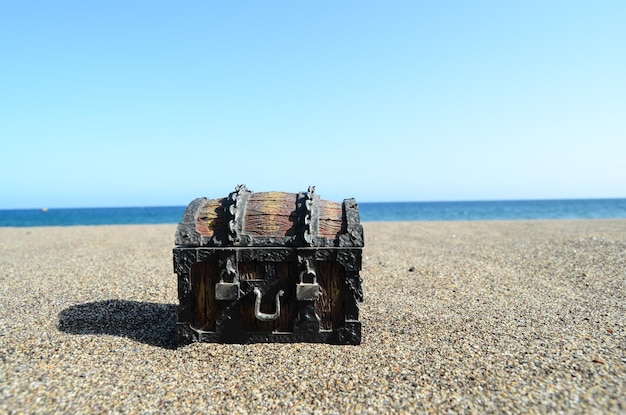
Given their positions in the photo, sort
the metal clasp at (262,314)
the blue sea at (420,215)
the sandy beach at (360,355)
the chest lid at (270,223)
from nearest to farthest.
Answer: the sandy beach at (360,355) < the metal clasp at (262,314) < the chest lid at (270,223) < the blue sea at (420,215)

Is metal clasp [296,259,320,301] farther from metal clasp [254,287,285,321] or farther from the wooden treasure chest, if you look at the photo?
metal clasp [254,287,285,321]

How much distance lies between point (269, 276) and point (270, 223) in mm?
549

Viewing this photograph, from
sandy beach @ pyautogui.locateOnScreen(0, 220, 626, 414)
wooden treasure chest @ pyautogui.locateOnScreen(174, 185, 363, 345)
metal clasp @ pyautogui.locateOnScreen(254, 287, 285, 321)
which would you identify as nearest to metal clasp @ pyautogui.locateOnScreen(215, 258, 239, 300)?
wooden treasure chest @ pyautogui.locateOnScreen(174, 185, 363, 345)

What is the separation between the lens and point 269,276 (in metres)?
4.28

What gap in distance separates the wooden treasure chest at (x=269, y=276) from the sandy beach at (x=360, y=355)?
0.65ft

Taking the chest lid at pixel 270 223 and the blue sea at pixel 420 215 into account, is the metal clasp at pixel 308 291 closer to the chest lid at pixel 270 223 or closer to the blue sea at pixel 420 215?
the chest lid at pixel 270 223

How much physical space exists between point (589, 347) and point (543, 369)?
0.92 m

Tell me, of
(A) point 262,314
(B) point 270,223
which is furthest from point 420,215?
(A) point 262,314

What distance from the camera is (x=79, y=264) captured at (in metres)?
9.75

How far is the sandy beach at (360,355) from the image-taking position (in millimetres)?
3129

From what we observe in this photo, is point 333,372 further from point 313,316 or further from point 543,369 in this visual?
point 543,369

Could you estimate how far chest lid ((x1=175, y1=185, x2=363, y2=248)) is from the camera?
4.23 meters

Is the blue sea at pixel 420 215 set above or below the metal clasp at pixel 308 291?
below

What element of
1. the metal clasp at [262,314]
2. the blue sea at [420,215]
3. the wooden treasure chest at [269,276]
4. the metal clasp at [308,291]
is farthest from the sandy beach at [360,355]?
the blue sea at [420,215]
